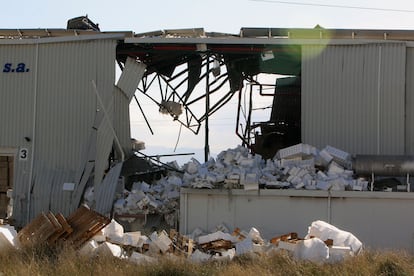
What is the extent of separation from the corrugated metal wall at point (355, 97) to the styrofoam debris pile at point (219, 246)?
254 inches

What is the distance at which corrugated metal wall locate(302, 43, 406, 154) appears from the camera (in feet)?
57.6

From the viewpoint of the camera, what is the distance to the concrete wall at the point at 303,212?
45.5ft

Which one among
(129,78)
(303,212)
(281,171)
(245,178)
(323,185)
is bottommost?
(303,212)

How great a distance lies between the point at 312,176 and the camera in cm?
1495

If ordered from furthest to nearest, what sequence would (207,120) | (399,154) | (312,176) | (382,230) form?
(207,120), (399,154), (312,176), (382,230)

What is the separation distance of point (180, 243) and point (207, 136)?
824 cm

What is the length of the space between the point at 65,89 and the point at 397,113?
1043 cm

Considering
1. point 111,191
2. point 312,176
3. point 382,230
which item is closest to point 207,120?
point 111,191

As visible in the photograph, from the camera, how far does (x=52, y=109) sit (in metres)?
19.0

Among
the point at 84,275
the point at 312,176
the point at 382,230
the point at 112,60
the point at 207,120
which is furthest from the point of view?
the point at 207,120

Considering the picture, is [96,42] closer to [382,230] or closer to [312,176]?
[312,176]

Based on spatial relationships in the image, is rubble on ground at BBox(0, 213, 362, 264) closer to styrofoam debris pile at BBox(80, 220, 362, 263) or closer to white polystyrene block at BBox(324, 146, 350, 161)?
styrofoam debris pile at BBox(80, 220, 362, 263)

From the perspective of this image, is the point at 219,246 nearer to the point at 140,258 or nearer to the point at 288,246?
the point at 288,246

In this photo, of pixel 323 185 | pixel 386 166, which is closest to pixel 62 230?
pixel 323 185
